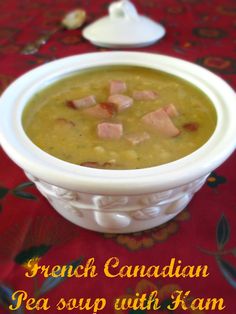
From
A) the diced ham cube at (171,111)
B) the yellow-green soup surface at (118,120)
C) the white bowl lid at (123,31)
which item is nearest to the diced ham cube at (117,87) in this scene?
the yellow-green soup surface at (118,120)

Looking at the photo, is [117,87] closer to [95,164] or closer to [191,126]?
[191,126]

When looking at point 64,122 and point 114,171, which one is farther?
point 64,122

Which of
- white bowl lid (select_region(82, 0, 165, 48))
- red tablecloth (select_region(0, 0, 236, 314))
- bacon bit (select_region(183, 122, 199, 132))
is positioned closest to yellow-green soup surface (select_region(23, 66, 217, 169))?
bacon bit (select_region(183, 122, 199, 132))

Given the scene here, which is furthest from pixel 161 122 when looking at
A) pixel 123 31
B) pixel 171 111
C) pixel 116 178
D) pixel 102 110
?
pixel 123 31

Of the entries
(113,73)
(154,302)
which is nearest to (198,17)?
(113,73)

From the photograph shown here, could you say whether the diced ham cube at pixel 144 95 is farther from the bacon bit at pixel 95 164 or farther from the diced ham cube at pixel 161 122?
the bacon bit at pixel 95 164
